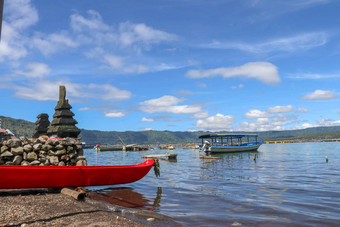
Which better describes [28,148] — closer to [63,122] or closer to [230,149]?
[63,122]

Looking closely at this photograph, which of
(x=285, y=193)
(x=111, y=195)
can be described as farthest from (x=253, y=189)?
(x=111, y=195)

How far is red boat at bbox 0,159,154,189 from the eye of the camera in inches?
393

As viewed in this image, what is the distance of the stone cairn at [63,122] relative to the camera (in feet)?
58.1

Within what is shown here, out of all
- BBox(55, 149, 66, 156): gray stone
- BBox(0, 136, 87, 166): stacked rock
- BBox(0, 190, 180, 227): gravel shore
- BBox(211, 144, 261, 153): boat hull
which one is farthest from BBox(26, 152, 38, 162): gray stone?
BBox(211, 144, 261, 153): boat hull

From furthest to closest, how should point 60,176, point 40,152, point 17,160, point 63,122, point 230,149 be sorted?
1. point 230,149
2. point 63,122
3. point 40,152
4. point 17,160
5. point 60,176

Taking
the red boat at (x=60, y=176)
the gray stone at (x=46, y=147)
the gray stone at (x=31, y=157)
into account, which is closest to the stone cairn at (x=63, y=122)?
the gray stone at (x=46, y=147)

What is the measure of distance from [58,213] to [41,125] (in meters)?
20.6

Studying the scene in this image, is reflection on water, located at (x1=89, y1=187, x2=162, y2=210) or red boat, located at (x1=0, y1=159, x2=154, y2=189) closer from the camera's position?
red boat, located at (x1=0, y1=159, x2=154, y2=189)

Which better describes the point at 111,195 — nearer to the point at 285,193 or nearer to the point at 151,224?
the point at 151,224

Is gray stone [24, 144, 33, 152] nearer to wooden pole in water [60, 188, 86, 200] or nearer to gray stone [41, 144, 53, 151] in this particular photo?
gray stone [41, 144, 53, 151]

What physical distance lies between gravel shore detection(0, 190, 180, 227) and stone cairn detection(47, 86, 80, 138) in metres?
7.27

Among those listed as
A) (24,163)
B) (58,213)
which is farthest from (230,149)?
(58,213)

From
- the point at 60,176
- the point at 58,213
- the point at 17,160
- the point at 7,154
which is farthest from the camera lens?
the point at 17,160

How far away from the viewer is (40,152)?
42.7 feet
